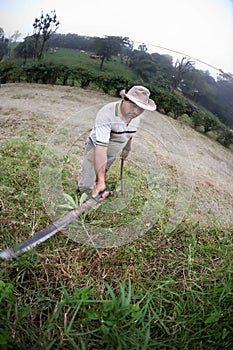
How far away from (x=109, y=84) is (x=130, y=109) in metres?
0.68

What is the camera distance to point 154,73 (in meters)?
1.91

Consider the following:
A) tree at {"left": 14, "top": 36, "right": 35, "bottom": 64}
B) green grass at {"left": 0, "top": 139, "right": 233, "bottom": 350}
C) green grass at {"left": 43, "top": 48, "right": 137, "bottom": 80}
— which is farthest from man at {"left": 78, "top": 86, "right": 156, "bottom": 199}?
tree at {"left": 14, "top": 36, "right": 35, "bottom": 64}

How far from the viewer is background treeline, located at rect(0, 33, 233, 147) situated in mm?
1775

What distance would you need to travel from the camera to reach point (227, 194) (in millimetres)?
2551

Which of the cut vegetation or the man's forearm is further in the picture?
the man's forearm

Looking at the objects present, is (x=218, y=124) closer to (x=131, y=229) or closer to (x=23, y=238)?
(x=131, y=229)

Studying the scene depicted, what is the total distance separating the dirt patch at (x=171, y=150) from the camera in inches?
78.3

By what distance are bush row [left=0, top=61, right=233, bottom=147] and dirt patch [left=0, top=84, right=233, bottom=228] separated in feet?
0.33

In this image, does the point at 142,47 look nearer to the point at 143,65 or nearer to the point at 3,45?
the point at 143,65

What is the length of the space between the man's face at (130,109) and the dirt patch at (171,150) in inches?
6.9

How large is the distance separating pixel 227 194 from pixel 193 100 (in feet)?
4.03

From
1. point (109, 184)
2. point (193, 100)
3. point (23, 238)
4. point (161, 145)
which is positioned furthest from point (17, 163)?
point (193, 100)

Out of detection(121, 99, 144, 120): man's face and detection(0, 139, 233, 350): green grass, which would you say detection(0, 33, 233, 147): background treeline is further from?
detection(0, 139, 233, 350): green grass

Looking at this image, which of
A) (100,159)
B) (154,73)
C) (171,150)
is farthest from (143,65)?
(100,159)
